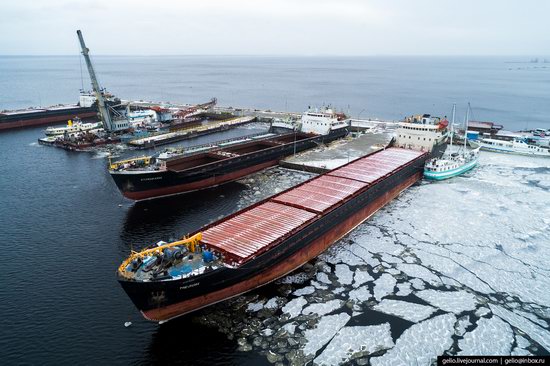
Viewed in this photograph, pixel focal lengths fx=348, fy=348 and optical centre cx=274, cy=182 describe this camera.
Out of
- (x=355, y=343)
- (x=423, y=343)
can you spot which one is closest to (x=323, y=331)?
(x=355, y=343)

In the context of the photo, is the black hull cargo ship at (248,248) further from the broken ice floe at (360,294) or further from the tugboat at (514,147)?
the tugboat at (514,147)

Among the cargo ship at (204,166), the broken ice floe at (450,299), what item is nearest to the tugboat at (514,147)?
the cargo ship at (204,166)

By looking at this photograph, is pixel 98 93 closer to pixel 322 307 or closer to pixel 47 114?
pixel 47 114

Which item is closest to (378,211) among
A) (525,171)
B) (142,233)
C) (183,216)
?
(183,216)

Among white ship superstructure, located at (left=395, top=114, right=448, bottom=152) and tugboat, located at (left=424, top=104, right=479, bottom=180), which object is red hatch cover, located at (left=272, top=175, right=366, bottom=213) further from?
white ship superstructure, located at (left=395, top=114, right=448, bottom=152)

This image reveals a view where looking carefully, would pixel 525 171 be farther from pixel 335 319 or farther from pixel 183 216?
pixel 183 216

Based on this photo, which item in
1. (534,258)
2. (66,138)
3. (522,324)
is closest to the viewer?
(522,324)
